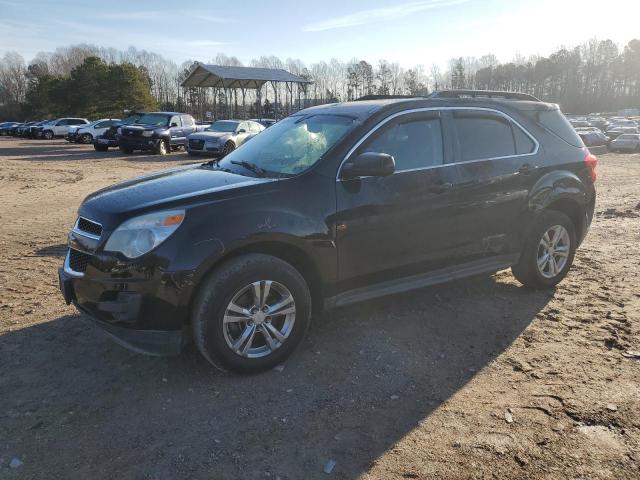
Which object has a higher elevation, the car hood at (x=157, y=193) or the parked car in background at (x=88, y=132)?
the parked car in background at (x=88, y=132)

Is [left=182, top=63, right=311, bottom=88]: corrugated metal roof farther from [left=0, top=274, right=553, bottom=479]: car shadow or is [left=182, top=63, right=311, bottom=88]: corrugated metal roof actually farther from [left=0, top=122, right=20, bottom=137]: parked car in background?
[left=0, top=274, right=553, bottom=479]: car shadow

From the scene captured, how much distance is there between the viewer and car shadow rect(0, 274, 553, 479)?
285 cm

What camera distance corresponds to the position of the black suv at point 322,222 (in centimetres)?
340

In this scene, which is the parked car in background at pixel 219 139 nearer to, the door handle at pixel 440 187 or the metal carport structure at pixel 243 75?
the door handle at pixel 440 187

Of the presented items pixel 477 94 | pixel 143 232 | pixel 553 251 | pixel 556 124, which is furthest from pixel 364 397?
pixel 556 124

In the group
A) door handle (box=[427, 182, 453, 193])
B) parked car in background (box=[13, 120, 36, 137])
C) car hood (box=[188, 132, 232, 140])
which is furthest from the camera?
parked car in background (box=[13, 120, 36, 137])

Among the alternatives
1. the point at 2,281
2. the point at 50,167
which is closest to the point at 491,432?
the point at 2,281

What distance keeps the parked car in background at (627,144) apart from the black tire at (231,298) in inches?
1563

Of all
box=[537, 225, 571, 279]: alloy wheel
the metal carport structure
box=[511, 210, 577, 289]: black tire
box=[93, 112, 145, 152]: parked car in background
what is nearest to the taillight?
box=[511, 210, 577, 289]: black tire

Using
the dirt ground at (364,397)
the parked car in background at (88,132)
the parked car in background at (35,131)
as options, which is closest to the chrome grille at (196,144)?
the parked car in background at (88,132)

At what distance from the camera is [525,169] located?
198 inches

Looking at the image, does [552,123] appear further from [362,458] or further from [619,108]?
[619,108]

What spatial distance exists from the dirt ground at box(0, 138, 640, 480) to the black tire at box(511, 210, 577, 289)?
0.16 metres

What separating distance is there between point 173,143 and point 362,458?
2305 centimetres
